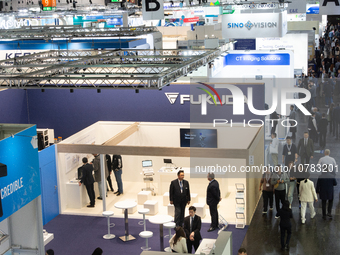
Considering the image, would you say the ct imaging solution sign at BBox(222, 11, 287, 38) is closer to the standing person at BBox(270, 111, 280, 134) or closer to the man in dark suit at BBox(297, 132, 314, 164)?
the standing person at BBox(270, 111, 280, 134)

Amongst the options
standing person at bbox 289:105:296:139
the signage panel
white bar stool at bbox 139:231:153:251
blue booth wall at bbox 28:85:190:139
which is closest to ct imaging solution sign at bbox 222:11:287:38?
the signage panel

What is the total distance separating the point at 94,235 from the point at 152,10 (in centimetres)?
576

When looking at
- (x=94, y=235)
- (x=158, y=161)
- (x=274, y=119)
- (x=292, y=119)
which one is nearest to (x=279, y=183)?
(x=274, y=119)

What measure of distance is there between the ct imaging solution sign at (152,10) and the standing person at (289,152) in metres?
4.37

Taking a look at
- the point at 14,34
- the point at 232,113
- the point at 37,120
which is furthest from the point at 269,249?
the point at 14,34

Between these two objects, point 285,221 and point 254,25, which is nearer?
point 285,221

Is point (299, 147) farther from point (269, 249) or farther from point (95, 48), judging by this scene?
point (95, 48)

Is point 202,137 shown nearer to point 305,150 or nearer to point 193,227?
point 305,150

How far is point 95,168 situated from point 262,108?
4322mm

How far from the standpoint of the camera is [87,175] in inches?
394

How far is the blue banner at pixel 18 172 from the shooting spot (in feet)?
15.9

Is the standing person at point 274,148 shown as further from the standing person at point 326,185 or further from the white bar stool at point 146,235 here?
the white bar stool at point 146,235

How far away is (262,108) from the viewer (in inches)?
446

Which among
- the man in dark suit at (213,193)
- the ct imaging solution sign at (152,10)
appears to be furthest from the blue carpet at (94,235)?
the ct imaging solution sign at (152,10)
